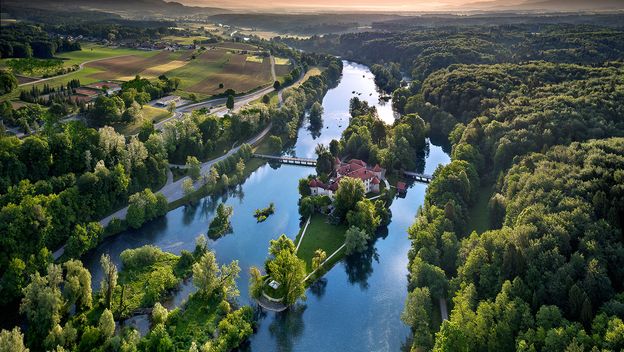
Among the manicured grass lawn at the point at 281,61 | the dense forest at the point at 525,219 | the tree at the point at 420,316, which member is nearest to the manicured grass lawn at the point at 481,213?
the dense forest at the point at 525,219

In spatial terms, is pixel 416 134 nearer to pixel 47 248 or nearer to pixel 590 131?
pixel 590 131

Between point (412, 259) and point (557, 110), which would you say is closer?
point (412, 259)

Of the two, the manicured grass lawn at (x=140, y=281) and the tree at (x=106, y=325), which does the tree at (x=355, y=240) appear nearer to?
the manicured grass lawn at (x=140, y=281)

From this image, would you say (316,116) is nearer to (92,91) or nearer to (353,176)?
(353,176)

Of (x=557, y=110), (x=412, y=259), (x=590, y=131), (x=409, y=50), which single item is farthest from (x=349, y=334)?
(x=409, y=50)

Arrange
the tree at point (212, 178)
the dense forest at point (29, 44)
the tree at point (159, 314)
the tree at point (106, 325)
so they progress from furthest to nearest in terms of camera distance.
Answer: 1. the dense forest at point (29, 44)
2. the tree at point (212, 178)
3. the tree at point (159, 314)
4. the tree at point (106, 325)

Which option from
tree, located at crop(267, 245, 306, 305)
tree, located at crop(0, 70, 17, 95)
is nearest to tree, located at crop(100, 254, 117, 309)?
tree, located at crop(267, 245, 306, 305)

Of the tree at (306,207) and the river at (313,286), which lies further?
the tree at (306,207)

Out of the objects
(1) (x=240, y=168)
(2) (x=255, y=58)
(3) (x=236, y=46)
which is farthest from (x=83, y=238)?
(3) (x=236, y=46)
